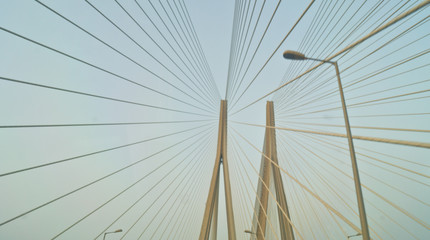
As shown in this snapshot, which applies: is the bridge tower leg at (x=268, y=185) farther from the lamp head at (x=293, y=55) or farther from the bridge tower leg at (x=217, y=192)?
the lamp head at (x=293, y=55)

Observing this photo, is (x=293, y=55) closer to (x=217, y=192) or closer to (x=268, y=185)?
(x=217, y=192)

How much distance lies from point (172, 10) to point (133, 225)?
478cm

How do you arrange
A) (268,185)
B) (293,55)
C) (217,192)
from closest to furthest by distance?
1. (293,55)
2. (217,192)
3. (268,185)

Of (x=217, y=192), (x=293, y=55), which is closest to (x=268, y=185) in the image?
(x=217, y=192)

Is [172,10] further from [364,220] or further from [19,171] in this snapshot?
[364,220]

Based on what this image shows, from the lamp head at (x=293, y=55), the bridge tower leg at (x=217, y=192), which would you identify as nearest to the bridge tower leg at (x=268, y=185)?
the bridge tower leg at (x=217, y=192)

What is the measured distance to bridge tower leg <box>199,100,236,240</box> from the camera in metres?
5.87

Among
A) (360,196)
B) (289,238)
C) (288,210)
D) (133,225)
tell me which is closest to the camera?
(360,196)

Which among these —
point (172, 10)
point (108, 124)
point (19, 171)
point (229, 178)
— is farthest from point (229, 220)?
point (172, 10)

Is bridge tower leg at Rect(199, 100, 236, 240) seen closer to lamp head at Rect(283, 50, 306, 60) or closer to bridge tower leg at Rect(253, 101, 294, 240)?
bridge tower leg at Rect(253, 101, 294, 240)

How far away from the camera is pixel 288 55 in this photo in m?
3.36

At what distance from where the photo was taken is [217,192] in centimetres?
773

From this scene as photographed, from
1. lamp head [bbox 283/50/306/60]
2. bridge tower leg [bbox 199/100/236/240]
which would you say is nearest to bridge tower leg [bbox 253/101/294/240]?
bridge tower leg [bbox 199/100/236/240]

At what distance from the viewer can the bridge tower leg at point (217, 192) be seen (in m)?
5.87
